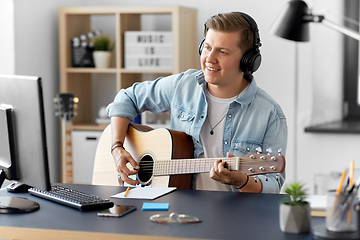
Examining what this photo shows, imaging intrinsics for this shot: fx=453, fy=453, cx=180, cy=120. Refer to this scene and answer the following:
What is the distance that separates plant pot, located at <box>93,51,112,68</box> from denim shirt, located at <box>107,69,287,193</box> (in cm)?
141

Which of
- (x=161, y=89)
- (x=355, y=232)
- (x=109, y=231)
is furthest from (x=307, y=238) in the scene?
(x=161, y=89)

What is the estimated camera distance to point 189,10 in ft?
10.6

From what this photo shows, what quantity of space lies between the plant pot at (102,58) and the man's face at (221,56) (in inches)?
68.2

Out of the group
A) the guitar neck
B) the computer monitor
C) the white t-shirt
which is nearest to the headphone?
the white t-shirt

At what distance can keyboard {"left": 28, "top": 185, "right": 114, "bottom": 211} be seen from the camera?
3.91 feet

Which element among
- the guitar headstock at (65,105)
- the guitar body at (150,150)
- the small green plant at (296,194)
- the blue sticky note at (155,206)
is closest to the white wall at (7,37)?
the guitar headstock at (65,105)

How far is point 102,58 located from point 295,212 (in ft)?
8.18

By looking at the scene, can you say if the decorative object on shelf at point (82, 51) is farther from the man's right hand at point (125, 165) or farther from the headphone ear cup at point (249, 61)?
the headphone ear cup at point (249, 61)

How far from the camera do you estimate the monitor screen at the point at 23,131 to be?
1.15 m

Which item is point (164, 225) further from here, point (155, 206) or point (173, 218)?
point (155, 206)

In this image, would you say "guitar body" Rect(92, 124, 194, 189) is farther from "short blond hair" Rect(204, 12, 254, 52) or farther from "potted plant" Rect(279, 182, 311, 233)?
"potted plant" Rect(279, 182, 311, 233)

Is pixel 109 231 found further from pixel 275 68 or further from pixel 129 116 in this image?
pixel 275 68

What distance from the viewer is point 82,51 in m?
3.30

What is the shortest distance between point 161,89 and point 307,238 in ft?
3.49
